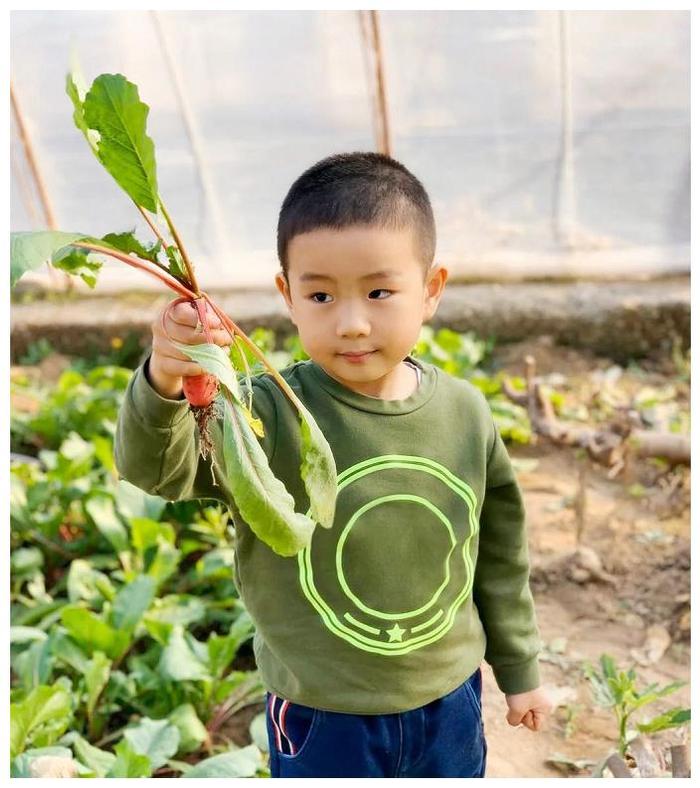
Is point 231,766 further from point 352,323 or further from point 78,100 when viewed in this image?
point 78,100

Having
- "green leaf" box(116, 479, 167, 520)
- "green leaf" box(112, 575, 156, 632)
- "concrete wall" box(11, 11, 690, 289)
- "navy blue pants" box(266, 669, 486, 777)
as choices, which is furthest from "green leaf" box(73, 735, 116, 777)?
"concrete wall" box(11, 11, 690, 289)

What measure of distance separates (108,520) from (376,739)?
1.77 meters

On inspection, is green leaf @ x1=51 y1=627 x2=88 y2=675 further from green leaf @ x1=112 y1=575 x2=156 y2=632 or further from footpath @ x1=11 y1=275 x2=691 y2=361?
footpath @ x1=11 y1=275 x2=691 y2=361

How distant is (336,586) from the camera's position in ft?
4.50

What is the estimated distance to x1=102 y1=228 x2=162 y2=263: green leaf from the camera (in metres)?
1.10

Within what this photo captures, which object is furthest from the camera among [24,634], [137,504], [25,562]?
[137,504]

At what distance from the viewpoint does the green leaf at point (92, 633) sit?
2.42 meters

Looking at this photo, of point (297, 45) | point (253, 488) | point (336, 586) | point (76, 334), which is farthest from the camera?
point (76, 334)

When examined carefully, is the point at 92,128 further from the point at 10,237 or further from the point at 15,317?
the point at 15,317

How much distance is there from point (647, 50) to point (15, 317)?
3484mm

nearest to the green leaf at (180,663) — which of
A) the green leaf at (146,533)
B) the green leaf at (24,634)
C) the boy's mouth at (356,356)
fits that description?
the green leaf at (24,634)

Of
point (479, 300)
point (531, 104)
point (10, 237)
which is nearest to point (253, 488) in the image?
point (10, 237)

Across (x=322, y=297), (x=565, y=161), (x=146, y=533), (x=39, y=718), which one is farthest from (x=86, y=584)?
(x=565, y=161)

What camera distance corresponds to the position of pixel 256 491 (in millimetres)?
1043
